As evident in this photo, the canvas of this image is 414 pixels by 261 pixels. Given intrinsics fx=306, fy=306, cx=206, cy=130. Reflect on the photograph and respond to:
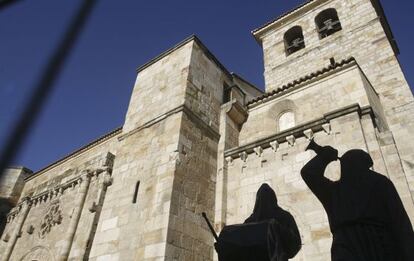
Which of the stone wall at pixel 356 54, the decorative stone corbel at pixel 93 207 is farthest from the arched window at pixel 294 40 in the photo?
the decorative stone corbel at pixel 93 207

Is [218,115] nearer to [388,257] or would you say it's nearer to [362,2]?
[388,257]

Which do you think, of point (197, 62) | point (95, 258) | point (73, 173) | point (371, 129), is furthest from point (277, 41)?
point (95, 258)

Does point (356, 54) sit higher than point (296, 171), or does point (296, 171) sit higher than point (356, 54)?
point (356, 54)

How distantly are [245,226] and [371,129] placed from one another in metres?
5.30

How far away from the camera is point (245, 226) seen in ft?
7.93

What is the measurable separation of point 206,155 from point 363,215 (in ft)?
18.8

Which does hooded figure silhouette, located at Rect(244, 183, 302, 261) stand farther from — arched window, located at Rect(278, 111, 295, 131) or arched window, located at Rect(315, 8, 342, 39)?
arched window, located at Rect(315, 8, 342, 39)

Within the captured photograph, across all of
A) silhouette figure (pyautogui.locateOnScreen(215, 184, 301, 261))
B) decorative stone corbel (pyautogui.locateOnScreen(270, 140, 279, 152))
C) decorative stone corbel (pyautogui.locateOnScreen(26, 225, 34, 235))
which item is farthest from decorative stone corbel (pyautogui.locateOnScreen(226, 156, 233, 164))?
decorative stone corbel (pyautogui.locateOnScreen(26, 225, 34, 235))

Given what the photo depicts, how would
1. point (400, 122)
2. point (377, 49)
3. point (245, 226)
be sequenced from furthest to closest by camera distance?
1. point (377, 49)
2. point (400, 122)
3. point (245, 226)

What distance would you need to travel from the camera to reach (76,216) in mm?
9484

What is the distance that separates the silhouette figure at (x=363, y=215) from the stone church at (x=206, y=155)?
3564 mm

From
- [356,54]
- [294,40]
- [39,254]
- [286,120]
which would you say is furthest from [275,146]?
[294,40]

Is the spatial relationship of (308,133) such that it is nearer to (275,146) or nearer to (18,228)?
(275,146)

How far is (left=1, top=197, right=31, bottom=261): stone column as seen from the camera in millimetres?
11242
